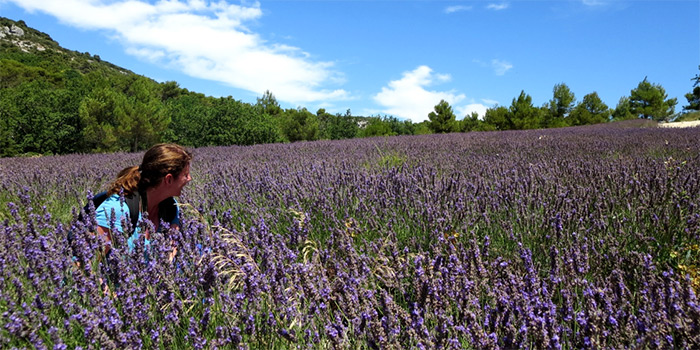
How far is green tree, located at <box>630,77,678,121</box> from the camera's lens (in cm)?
3534

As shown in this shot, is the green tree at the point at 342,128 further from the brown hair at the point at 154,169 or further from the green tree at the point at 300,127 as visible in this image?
the brown hair at the point at 154,169

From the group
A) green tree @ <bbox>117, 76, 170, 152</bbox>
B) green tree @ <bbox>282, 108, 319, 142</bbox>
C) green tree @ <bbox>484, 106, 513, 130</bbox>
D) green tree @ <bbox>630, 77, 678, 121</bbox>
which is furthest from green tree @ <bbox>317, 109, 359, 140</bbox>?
green tree @ <bbox>630, 77, 678, 121</bbox>

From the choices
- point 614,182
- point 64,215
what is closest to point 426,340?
point 614,182

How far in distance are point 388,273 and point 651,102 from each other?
43990 mm

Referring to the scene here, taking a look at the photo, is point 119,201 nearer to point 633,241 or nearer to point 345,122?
point 633,241

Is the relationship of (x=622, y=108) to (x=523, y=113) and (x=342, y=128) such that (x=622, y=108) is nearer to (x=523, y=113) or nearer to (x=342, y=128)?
(x=523, y=113)

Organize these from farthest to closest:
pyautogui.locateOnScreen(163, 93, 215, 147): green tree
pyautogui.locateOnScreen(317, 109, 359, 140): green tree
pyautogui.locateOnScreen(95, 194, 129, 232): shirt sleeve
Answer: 1. pyautogui.locateOnScreen(317, 109, 359, 140): green tree
2. pyautogui.locateOnScreen(163, 93, 215, 147): green tree
3. pyautogui.locateOnScreen(95, 194, 129, 232): shirt sleeve

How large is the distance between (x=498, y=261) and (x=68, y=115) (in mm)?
18745

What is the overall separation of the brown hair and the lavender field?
0.37m

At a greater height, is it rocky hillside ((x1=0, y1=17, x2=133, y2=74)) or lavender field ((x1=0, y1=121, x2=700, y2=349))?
rocky hillside ((x1=0, y1=17, x2=133, y2=74))

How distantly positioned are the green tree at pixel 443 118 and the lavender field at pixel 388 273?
73.6 feet

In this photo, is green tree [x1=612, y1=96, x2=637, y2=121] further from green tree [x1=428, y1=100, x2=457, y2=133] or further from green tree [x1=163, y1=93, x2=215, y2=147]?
green tree [x1=163, y1=93, x2=215, y2=147]

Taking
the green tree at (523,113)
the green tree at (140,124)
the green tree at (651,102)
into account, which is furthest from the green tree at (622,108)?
the green tree at (140,124)

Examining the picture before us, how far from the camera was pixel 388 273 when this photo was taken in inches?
68.1
